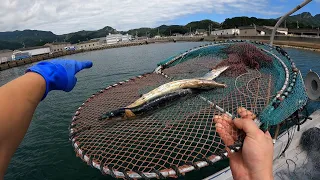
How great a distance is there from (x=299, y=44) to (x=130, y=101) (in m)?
49.8

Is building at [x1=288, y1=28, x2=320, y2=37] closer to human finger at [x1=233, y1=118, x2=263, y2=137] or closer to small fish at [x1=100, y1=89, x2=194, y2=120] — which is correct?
small fish at [x1=100, y1=89, x2=194, y2=120]

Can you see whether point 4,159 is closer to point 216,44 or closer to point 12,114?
point 12,114

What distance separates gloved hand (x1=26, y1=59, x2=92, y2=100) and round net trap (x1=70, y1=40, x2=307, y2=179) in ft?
5.91

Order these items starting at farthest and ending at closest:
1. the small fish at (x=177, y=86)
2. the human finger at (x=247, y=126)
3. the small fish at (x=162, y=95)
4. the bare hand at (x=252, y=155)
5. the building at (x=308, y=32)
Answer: the building at (x=308, y=32) < the small fish at (x=177, y=86) < the small fish at (x=162, y=95) < the human finger at (x=247, y=126) < the bare hand at (x=252, y=155)

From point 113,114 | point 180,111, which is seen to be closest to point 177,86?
point 180,111

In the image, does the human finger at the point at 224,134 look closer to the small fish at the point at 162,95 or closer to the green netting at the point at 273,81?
the green netting at the point at 273,81

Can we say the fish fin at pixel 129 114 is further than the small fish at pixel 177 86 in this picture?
No

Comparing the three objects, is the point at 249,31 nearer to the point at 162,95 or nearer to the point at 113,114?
the point at 162,95

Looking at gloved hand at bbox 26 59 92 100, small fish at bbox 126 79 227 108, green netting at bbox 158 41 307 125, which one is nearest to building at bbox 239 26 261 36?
green netting at bbox 158 41 307 125

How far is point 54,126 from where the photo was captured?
14.5 m

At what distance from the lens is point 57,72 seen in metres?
2.38

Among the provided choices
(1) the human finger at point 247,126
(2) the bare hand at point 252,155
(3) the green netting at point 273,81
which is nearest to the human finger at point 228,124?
(2) the bare hand at point 252,155

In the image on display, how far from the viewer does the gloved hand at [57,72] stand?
6.72 ft

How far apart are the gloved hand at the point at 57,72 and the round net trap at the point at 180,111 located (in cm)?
180
